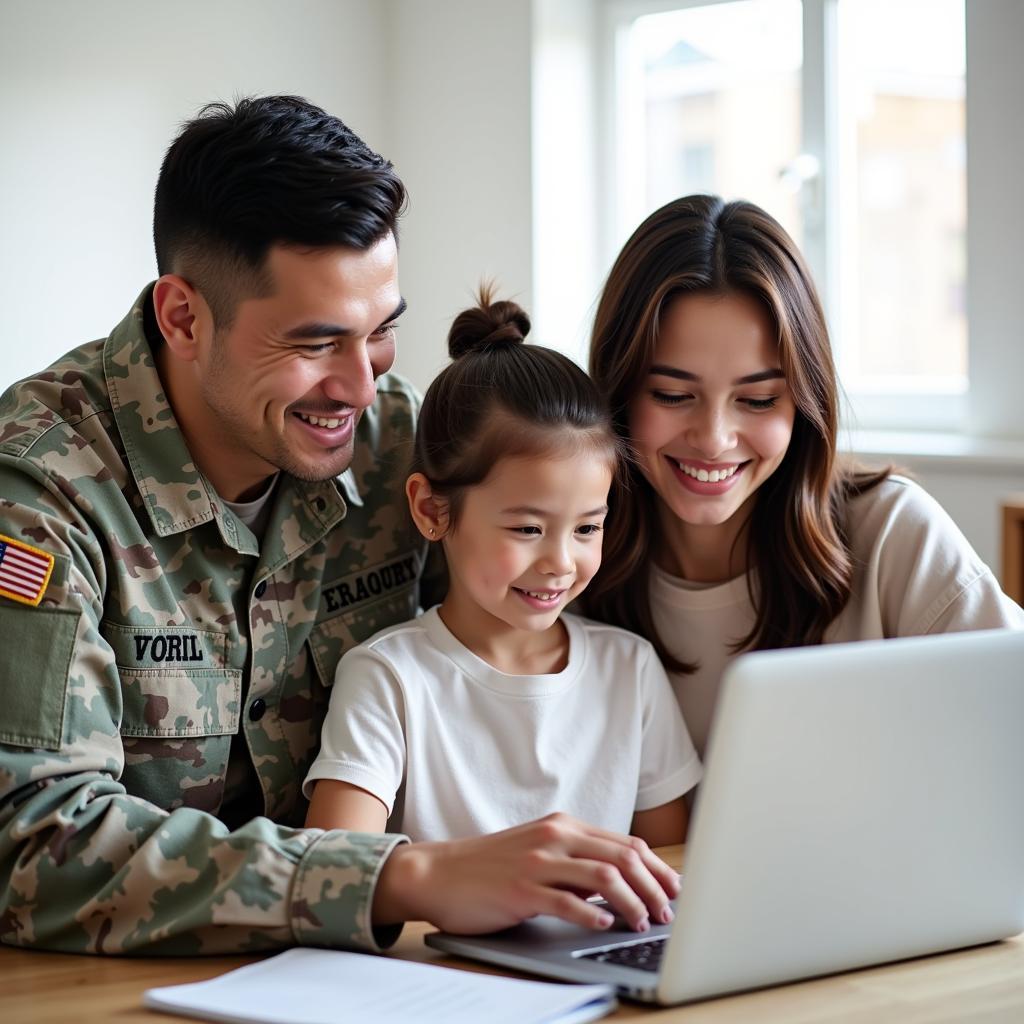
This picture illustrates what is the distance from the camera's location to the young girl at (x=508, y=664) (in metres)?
1.47

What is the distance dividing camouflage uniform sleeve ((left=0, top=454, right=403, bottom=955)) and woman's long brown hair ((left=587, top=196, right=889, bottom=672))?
0.64m

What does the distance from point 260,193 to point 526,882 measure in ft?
2.57

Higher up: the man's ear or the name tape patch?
the man's ear

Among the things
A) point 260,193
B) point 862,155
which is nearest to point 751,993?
point 260,193

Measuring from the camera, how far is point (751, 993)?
3.26ft

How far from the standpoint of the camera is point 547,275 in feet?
12.1

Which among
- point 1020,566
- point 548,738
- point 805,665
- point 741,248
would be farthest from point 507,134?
point 805,665

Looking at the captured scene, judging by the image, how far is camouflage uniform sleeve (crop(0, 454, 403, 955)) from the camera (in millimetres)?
1091

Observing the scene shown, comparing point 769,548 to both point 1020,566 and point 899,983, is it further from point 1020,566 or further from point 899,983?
point 1020,566

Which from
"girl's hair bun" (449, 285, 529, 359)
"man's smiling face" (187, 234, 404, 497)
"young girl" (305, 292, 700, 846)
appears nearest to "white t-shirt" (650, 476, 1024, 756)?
"young girl" (305, 292, 700, 846)

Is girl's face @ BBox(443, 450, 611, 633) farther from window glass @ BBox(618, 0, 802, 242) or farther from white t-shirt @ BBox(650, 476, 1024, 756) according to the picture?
window glass @ BBox(618, 0, 802, 242)

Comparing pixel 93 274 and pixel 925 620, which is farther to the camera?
pixel 93 274

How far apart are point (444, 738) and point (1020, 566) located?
1.33 metres

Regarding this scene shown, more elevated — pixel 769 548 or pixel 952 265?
pixel 952 265
